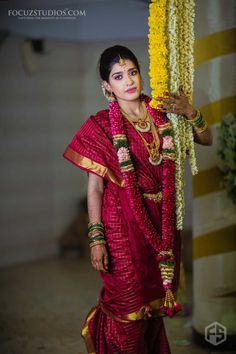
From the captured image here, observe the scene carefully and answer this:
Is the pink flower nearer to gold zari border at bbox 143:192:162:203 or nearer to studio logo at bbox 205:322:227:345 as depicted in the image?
gold zari border at bbox 143:192:162:203

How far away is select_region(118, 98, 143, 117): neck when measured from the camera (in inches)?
96.8

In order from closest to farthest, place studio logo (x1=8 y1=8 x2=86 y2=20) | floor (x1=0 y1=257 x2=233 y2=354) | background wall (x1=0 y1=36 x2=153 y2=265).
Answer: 1. studio logo (x1=8 y1=8 x2=86 y2=20)
2. floor (x1=0 y1=257 x2=233 y2=354)
3. background wall (x1=0 y1=36 x2=153 y2=265)

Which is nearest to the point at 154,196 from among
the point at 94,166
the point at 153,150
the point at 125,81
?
the point at 153,150

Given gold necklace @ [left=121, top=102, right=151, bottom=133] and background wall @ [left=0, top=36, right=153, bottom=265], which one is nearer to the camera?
gold necklace @ [left=121, top=102, right=151, bottom=133]

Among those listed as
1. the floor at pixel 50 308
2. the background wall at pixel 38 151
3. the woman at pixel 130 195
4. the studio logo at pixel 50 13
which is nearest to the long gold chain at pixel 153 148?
the woman at pixel 130 195

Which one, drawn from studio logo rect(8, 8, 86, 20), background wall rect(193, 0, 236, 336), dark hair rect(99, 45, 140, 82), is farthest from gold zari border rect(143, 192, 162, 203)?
studio logo rect(8, 8, 86, 20)

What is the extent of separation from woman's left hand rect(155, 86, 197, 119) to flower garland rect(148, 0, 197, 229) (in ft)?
0.08

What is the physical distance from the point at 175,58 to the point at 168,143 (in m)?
0.39

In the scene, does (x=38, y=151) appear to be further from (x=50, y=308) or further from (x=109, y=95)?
(x=109, y=95)

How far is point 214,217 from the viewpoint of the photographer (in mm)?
3229

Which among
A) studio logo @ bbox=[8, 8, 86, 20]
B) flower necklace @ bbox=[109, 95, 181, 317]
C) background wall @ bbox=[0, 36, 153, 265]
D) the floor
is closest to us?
flower necklace @ bbox=[109, 95, 181, 317]

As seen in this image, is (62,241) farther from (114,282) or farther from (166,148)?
(166,148)

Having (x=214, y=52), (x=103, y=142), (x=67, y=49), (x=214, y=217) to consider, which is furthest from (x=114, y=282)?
(x=67, y=49)

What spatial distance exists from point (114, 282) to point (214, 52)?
1513 mm
